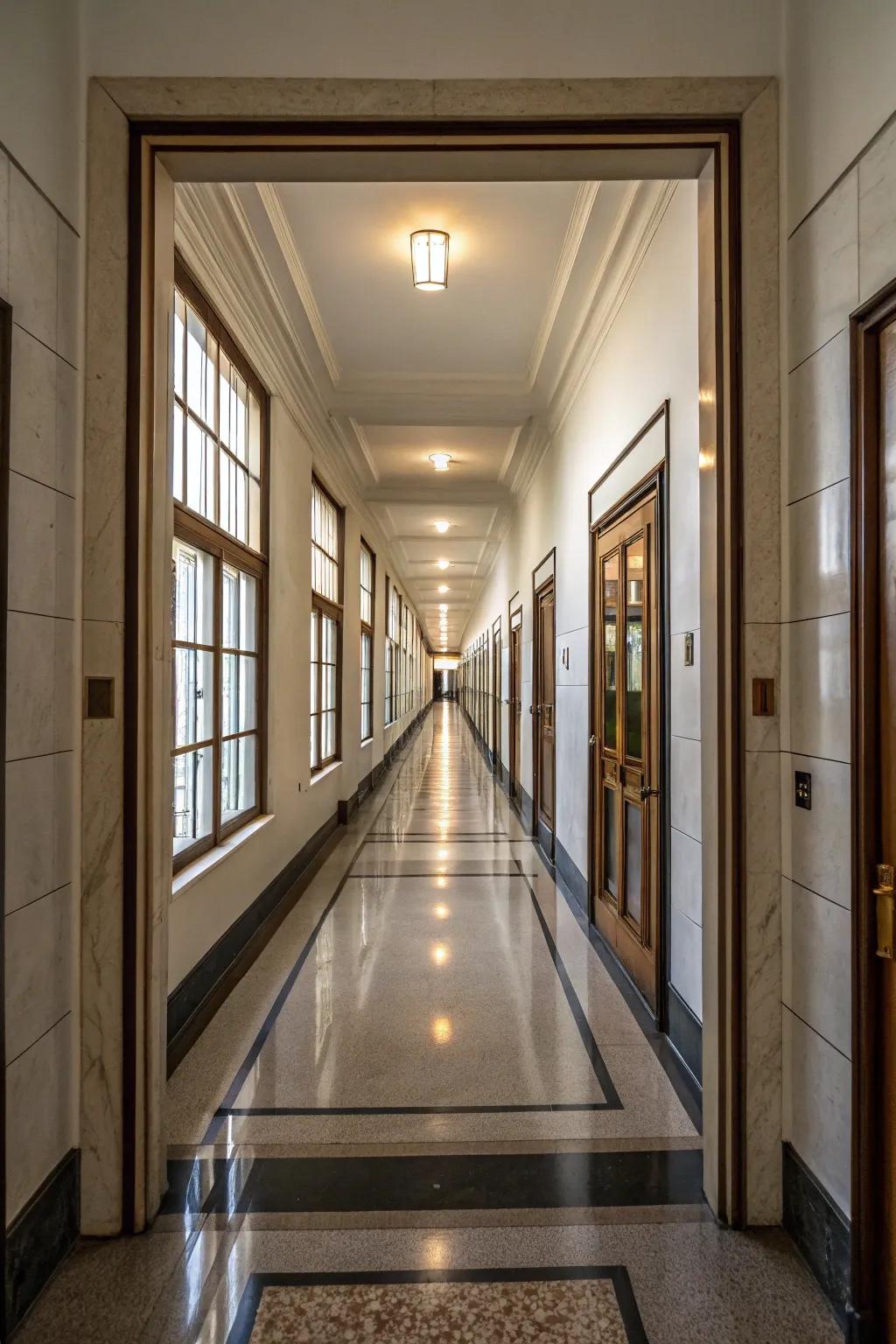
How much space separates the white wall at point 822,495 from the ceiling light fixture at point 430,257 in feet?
6.13

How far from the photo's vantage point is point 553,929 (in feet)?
14.0

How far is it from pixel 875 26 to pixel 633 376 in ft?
6.28

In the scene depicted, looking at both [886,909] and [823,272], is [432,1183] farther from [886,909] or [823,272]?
[823,272]

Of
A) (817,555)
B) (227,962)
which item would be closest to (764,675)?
(817,555)

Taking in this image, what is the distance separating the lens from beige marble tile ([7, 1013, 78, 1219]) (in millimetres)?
1601

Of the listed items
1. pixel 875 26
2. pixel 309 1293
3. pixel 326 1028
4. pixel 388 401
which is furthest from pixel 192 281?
pixel 309 1293

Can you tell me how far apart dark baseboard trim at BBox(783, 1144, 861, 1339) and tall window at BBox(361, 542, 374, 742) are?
7633 mm

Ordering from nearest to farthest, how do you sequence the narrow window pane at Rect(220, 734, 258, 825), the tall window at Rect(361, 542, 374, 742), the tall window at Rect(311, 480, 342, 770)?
the narrow window pane at Rect(220, 734, 258, 825) → the tall window at Rect(311, 480, 342, 770) → the tall window at Rect(361, 542, 374, 742)

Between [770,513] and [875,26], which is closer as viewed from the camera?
[875,26]

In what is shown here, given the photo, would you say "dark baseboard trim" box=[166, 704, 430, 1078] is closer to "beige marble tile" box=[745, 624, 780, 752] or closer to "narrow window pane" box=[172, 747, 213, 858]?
"narrow window pane" box=[172, 747, 213, 858]

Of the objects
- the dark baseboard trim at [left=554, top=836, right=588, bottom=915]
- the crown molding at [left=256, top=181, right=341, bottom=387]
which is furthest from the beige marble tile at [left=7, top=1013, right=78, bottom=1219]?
the dark baseboard trim at [left=554, top=836, right=588, bottom=915]

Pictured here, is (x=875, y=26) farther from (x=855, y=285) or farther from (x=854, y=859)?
(x=854, y=859)

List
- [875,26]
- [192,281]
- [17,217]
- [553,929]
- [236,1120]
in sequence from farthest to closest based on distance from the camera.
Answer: [553,929] < [192,281] < [236,1120] < [17,217] < [875,26]

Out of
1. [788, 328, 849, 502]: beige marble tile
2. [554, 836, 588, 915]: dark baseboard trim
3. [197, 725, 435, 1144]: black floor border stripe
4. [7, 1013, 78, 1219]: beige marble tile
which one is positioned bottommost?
[197, 725, 435, 1144]: black floor border stripe
